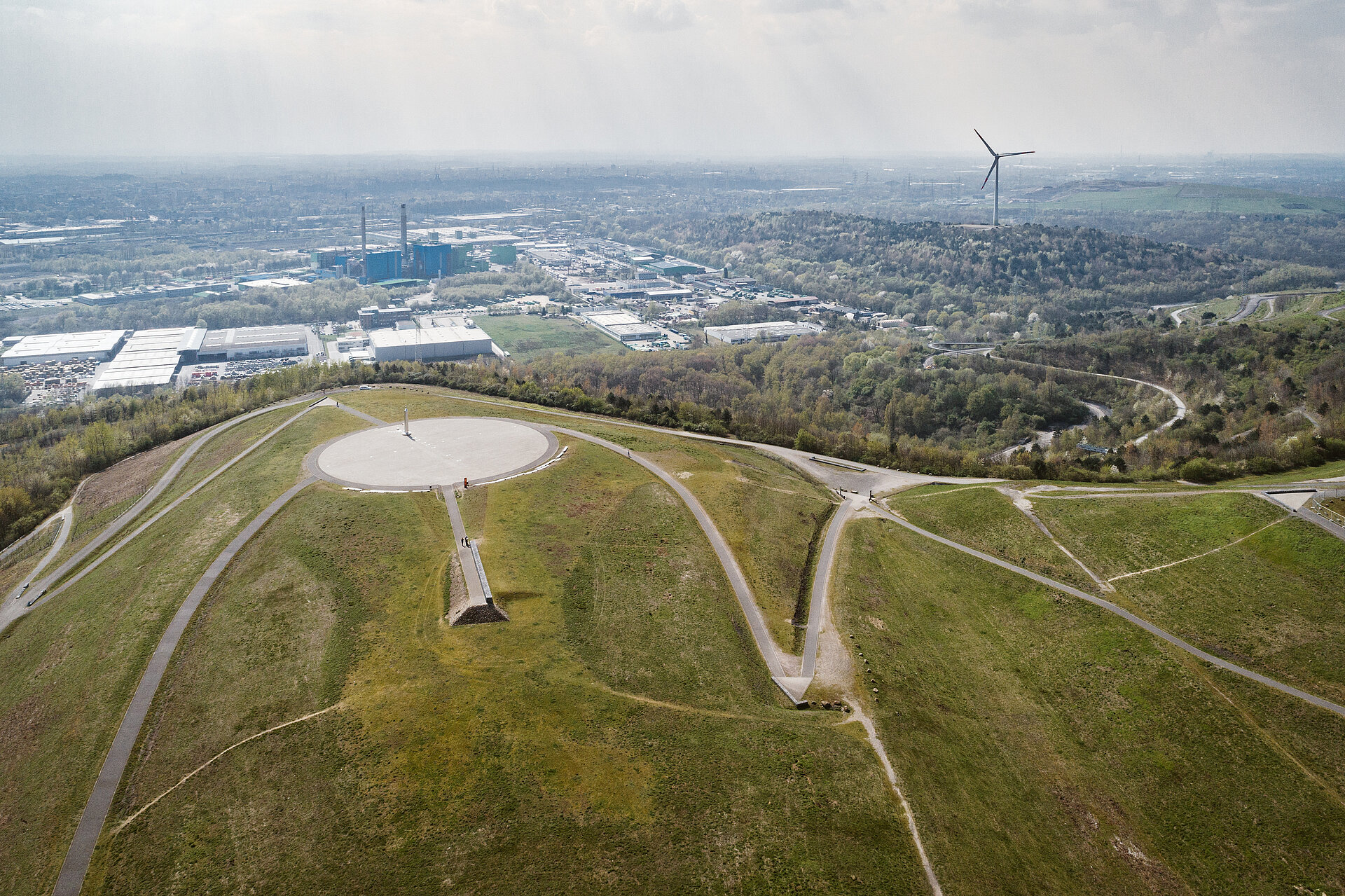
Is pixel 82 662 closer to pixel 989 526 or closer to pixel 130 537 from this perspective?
pixel 130 537

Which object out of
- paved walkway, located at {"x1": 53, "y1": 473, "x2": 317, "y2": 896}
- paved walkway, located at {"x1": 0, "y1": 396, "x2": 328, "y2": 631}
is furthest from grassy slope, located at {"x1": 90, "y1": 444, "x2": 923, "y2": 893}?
paved walkway, located at {"x1": 0, "y1": 396, "x2": 328, "y2": 631}

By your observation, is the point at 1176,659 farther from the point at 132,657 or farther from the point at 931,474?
the point at 132,657

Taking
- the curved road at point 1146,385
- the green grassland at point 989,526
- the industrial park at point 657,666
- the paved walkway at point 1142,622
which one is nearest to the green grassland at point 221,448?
the industrial park at point 657,666

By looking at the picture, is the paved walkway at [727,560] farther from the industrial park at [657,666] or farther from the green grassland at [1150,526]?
the green grassland at [1150,526]

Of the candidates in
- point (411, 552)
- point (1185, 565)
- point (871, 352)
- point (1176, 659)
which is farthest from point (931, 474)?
point (871, 352)

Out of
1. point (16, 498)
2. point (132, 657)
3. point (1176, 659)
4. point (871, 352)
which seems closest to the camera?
point (132, 657)

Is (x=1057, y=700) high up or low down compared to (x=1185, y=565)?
down

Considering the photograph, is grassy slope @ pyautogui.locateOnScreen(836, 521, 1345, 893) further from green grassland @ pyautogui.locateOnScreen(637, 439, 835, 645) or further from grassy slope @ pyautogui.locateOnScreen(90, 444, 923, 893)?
grassy slope @ pyautogui.locateOnScreen(90, 444, 923, 893)

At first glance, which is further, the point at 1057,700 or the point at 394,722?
the point at 1057,700
